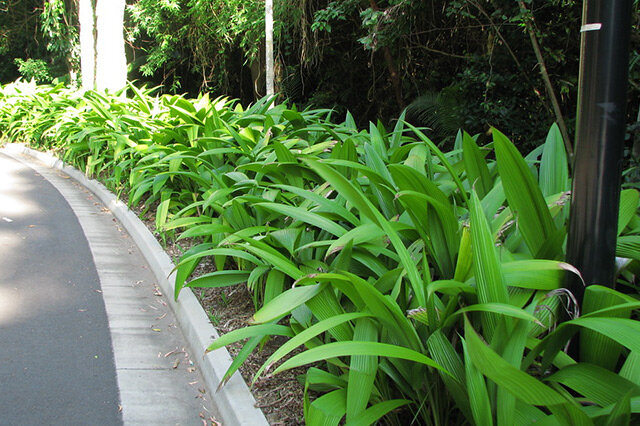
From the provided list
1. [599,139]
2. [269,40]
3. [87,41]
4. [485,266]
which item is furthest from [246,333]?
[87,41]

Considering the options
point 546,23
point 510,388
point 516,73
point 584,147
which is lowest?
point 510,388

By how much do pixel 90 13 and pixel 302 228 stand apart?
1139 centimetres

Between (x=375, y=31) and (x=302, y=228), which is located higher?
(x=375, y=31)

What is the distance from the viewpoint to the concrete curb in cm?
257

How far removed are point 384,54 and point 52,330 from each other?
28.5 ft

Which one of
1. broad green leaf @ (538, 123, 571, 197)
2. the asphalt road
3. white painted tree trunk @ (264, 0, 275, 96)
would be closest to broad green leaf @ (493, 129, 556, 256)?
broad green leaf @ (538, 123, 571, 197)

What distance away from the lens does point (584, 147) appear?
2.10 metres

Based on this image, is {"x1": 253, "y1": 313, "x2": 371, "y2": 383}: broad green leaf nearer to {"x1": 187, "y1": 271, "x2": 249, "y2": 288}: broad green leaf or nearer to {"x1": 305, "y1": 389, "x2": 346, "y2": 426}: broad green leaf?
{"x1": 305, "y1": 389, "x2": 346, "y2": 426}: broad green leaf

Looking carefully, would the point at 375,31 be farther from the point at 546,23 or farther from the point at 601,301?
the point at 601,301

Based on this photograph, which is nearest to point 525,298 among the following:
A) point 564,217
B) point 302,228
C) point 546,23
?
point 564,217

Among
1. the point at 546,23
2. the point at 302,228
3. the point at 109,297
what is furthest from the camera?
the point at 546,23

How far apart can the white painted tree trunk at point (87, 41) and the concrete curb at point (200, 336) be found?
7983mm

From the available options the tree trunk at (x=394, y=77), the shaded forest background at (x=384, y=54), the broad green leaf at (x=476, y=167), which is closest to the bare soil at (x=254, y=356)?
the broad green leaf at (x=476, y=167)

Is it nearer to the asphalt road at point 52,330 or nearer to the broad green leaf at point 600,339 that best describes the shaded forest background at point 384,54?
the broad green leaf at point 600,339
